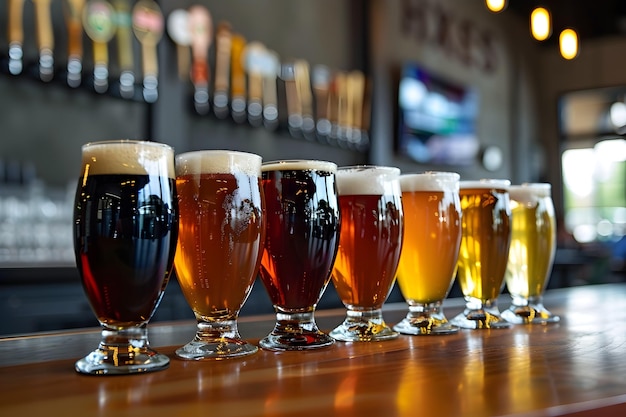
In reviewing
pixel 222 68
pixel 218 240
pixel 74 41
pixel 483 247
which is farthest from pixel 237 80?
pixel 218 240

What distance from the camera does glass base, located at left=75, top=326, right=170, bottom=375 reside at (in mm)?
684

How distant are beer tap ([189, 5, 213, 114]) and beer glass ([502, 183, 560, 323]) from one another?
305 centimetres

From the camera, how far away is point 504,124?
28.1ft

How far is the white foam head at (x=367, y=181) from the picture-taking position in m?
0.94

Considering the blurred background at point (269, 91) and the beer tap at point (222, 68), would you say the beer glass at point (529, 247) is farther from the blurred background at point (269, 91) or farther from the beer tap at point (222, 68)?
the beer tap at point (222, 68)

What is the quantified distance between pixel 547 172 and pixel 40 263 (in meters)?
8.87

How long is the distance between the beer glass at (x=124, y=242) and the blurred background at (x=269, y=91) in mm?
1870

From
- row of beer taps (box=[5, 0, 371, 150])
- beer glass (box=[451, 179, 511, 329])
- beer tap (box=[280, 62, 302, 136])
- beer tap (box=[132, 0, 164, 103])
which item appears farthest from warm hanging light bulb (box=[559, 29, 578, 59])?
beer glass (box=[451, 179, 511, 329])

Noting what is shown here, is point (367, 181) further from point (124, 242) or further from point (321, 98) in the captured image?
point (321, 98)

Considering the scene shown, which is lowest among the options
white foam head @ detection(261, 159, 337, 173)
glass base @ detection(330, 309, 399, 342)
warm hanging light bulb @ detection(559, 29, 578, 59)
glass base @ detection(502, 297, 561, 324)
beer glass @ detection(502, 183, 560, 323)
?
glass base @ detection(502, 297, 561, 324)

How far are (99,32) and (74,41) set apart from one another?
0.55ft

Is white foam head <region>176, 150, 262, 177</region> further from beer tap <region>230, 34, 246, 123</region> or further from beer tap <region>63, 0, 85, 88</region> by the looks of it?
beer tap <region>230, 34, 246, 123</region>

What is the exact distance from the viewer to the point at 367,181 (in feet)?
3.10

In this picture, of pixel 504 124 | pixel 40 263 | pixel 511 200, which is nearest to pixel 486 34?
pixel 504 124
